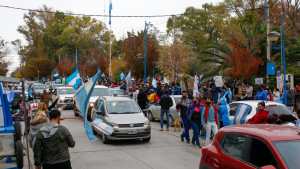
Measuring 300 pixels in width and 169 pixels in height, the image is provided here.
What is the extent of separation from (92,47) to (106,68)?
69.4ft

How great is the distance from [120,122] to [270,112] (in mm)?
4788

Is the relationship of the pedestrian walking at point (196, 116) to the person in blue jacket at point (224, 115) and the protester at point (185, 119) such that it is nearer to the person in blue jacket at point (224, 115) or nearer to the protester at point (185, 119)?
the protester at point (185, 119)

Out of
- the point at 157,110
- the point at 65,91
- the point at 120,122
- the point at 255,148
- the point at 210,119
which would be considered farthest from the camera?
the point at 65,91

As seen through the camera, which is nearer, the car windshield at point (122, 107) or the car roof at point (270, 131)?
the car roof at point (270, 131)

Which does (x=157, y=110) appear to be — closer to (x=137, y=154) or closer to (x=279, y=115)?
(x=137, y=154)

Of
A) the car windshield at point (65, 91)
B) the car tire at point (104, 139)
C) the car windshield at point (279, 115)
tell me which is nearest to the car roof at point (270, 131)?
the car windshield at point (279, 115)

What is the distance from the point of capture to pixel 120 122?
1440cm

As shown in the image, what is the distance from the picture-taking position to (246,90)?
23.3 metres

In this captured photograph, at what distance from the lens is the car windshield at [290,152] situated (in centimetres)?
550

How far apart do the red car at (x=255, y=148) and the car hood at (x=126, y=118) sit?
7.48m

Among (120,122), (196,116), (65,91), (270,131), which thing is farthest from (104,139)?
(65,91)

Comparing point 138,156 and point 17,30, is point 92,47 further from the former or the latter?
point 138,156

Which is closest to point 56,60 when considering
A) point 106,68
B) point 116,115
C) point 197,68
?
point 106,68

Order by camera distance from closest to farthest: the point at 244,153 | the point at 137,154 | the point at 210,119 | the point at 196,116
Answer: the point at 244,153 < the point at 137,154 < the point at 210,119 < the point at 196,116
